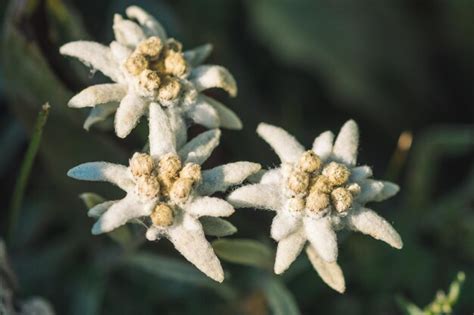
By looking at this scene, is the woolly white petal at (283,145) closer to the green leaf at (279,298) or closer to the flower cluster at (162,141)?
the flower cluster at (162,141)

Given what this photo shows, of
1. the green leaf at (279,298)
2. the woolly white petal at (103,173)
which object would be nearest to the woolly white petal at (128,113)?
the woolly white petal at (103,173)

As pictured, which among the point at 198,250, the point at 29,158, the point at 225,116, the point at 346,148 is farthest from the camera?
the point at 29,158

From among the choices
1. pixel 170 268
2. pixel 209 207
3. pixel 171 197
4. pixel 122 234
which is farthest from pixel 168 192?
pixel 170 268

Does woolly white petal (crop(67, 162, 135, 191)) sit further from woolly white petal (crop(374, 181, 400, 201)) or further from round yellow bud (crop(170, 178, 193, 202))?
woolly white petal (crop(374, 181, 400, 201))

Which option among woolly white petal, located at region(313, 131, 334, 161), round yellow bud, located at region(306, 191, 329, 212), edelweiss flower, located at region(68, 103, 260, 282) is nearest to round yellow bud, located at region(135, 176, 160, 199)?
edelweiss flower, located at region(68, 103, 260, 282)

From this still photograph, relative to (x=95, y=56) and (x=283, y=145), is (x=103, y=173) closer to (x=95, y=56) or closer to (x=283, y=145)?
(x=95, y=56)

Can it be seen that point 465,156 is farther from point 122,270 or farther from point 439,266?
point 122,270
